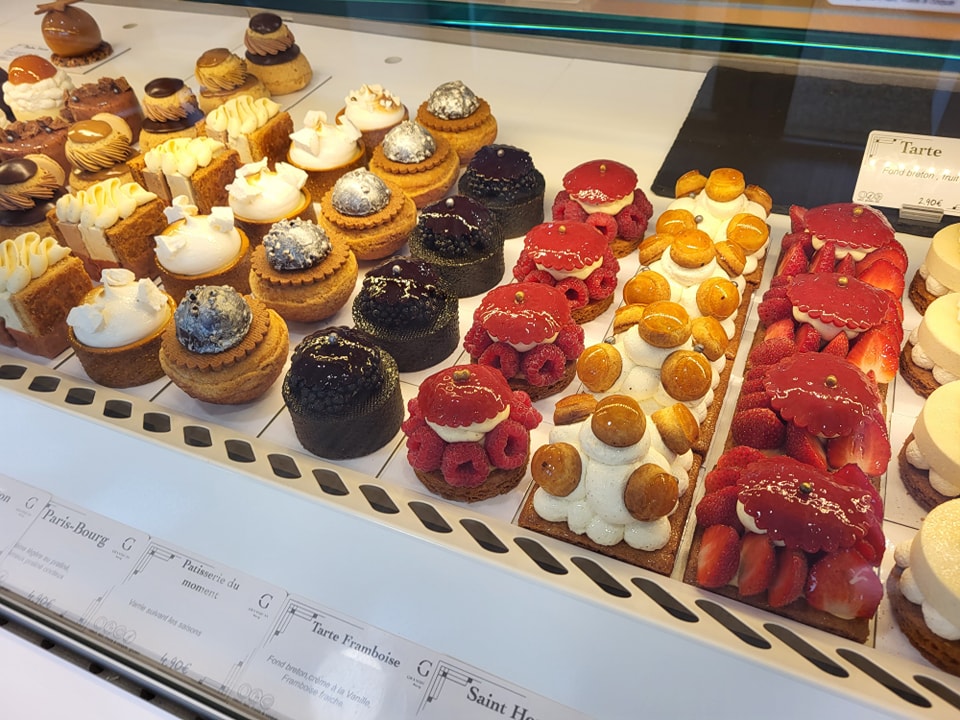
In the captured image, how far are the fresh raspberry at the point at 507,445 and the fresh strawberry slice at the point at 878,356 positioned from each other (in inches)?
29.3

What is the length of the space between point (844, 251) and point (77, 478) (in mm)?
1827

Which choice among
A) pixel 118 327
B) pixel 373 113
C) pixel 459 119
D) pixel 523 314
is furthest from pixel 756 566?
pixel 373 113

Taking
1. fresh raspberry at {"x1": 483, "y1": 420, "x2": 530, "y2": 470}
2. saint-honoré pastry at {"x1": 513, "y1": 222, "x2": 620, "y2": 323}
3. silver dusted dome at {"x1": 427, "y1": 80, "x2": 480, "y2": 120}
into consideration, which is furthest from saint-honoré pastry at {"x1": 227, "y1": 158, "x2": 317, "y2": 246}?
fresh raspberry at {"x1": 483, "y1": 420, "x2": 530, "y2": 470}

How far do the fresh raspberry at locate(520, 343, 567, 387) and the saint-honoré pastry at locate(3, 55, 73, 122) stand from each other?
2.16 metres

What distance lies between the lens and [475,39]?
10.8ft

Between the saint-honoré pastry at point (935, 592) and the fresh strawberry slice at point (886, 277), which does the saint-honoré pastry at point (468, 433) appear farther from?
the fresh strawberry slice at point (886, 277)

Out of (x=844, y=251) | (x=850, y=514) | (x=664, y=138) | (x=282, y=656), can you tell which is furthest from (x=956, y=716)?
(x=664, y=138)

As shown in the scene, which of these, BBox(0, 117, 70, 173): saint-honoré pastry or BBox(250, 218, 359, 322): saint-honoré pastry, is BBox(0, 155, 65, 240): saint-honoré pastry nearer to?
BBox(0, 117, 70, 173): saint-honoré pastry

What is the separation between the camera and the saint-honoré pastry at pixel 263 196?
223cm

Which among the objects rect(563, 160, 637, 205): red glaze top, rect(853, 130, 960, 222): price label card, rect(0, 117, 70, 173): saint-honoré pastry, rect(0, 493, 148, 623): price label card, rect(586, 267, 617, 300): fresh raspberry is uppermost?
rect(853, 130, 960, 222): price label card

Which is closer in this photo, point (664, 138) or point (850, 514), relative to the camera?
point (850, 514)

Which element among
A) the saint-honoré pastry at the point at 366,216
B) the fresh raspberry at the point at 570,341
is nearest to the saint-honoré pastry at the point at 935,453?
the fresh raspberry at the point at 570,341

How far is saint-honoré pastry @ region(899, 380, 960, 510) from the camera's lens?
151 cm

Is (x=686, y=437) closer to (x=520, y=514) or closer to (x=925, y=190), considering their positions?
(x=520, y=514)
